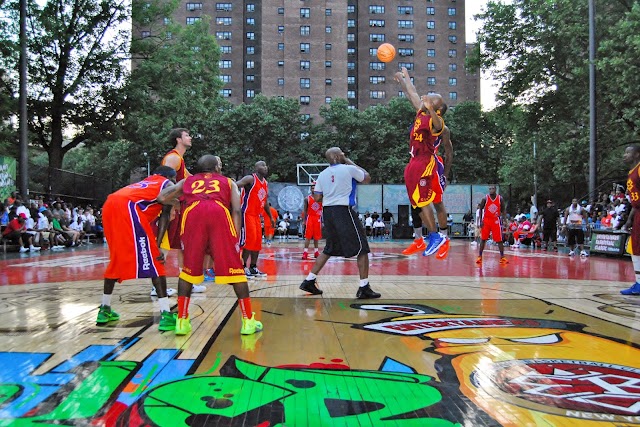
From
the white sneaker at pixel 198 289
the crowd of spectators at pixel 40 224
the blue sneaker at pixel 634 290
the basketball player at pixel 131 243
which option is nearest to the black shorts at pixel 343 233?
the white sneaker at pixel 198 289

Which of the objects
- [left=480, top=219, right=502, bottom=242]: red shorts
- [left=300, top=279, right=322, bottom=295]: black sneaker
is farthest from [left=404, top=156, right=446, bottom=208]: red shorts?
[left=480, top=219, right=502, bottom=242]: red shorts

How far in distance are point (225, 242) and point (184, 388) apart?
161 cm

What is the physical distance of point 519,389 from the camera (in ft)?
10.2

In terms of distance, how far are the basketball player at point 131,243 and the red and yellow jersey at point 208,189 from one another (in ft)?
1.58

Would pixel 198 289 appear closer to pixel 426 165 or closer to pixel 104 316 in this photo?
pixel 104 316

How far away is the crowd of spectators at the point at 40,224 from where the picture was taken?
15.1 meters

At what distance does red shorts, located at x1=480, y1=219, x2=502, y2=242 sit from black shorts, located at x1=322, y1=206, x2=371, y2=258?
6171 mm

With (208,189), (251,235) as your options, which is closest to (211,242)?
(208,189)

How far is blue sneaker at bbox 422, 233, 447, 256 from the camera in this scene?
6.47m

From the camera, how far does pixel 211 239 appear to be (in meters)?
4.47

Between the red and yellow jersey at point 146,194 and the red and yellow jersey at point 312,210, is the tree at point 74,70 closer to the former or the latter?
the red and yellow jersey at point 312,210

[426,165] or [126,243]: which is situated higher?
[426,165]

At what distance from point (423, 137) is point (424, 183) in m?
0.56

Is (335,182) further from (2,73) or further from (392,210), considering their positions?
(392,210)
